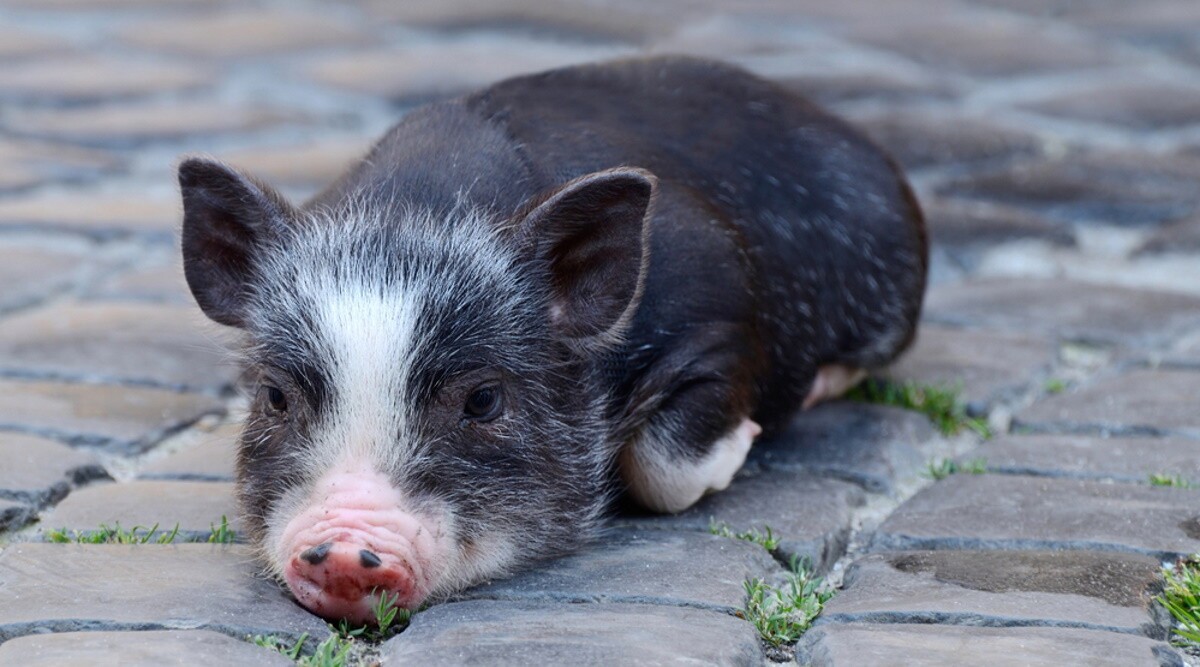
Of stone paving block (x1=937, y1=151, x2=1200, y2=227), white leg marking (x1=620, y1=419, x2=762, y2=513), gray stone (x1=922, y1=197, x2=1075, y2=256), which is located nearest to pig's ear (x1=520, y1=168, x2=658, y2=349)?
white leg marking (x1=620, y1=419, x2=762, y2=513)

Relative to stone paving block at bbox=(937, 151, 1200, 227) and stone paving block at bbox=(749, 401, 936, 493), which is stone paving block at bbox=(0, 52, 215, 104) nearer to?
stone paving block at bbox=(937, 151, 1200, 227)

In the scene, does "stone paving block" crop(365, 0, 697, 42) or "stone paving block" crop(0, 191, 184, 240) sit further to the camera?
"stone paving block" crop(365, 0, 697, 42)

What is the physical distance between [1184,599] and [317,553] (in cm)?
163

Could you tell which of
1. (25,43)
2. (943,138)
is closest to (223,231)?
(943,138)

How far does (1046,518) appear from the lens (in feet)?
11.4

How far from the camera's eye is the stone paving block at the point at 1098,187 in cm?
643

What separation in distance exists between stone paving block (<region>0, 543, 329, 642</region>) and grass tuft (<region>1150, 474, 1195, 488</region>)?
6.52 ft

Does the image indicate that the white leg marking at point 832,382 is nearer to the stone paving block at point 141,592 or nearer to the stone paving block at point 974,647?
the stone paving block at point 974,647

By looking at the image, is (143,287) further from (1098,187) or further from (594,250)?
(1098,187)

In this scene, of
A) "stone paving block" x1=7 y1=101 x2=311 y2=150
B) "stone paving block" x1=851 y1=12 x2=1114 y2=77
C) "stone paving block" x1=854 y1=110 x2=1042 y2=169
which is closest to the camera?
"stone paving block" x1=854 y1=110 x2=1042 y2=169

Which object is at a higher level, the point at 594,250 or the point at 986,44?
the point at 594,250

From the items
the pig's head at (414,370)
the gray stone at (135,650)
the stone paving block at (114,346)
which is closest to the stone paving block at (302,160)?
the stone paving block at (114,346)

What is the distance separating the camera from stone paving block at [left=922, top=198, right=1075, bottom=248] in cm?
622

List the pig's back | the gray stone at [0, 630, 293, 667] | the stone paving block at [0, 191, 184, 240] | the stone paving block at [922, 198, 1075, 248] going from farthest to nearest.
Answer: the stone paving block at [922, 198, 1075, 248] < the stone paving block at [0, 191, 184, 240] < the pig's back < the gray stone at [0, 630, 293, 667]
